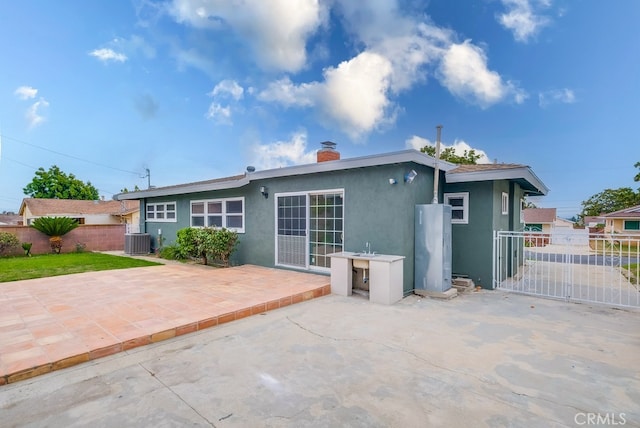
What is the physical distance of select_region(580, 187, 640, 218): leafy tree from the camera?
36569mm

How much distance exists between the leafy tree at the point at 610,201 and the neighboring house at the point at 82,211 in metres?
53.3

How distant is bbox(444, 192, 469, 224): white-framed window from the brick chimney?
3143 mm

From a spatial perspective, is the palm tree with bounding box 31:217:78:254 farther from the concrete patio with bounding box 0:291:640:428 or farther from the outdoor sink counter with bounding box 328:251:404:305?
the outdoor sink counter with bounding box 328:251:404:305

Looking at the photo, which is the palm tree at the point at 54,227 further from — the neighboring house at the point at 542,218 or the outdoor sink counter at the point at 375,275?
the neighboring house at the point at 542,218

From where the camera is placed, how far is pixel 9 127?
21672 mm

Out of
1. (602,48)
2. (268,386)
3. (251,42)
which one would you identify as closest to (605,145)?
(602,48)

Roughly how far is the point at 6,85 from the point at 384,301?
764 inches

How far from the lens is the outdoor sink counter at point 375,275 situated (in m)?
5.83

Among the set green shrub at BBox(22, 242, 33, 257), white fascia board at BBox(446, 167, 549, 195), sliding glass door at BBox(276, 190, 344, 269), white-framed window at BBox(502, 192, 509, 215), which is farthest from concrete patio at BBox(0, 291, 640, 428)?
green shrub at BBox(22, 242, 33, 257)

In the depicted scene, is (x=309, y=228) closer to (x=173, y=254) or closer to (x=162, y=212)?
(x=173, y=254)

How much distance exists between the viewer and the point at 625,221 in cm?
2795

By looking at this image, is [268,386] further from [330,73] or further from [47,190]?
[47,190]

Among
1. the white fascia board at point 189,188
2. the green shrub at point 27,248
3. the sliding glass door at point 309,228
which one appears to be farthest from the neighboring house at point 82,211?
the sliding glass door at point 309,228

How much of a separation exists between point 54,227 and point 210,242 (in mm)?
9793
